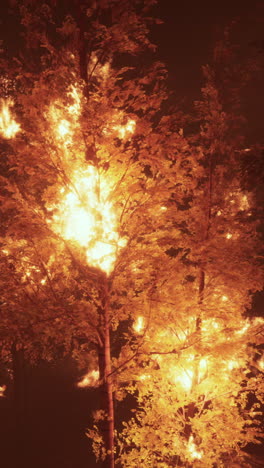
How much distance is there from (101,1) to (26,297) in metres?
4.45

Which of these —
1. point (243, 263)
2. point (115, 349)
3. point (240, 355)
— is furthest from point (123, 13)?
point (115, 349)

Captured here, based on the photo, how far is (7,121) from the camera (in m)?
12.2

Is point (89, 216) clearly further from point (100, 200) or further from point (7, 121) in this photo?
point (7, 121)

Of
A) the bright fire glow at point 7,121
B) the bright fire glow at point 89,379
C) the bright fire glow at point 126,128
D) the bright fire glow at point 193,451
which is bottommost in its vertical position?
the bright fire glow at point 193,451

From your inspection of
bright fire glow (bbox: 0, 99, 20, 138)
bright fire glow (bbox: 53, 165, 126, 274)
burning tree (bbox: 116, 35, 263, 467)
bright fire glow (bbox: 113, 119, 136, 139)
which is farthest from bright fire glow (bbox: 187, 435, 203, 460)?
bright fire glow (bbox: 0, 99, 20, 138)

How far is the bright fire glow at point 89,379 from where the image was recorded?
58.1 ft

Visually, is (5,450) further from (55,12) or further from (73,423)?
(55,12)

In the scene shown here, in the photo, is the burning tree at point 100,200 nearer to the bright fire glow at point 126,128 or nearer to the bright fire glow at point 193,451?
the bright fire glow at point 126,128

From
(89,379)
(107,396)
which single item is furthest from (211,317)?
(89,379)

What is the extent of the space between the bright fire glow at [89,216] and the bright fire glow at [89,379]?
14021 millimetres

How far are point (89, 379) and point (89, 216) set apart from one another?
49.1 ft

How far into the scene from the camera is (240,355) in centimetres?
667

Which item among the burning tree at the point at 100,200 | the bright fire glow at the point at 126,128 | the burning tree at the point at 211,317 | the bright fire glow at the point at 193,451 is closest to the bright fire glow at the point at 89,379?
the burning tree at the point at 211,317

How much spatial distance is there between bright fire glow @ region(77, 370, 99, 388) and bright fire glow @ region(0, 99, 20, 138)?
12.2 metres
